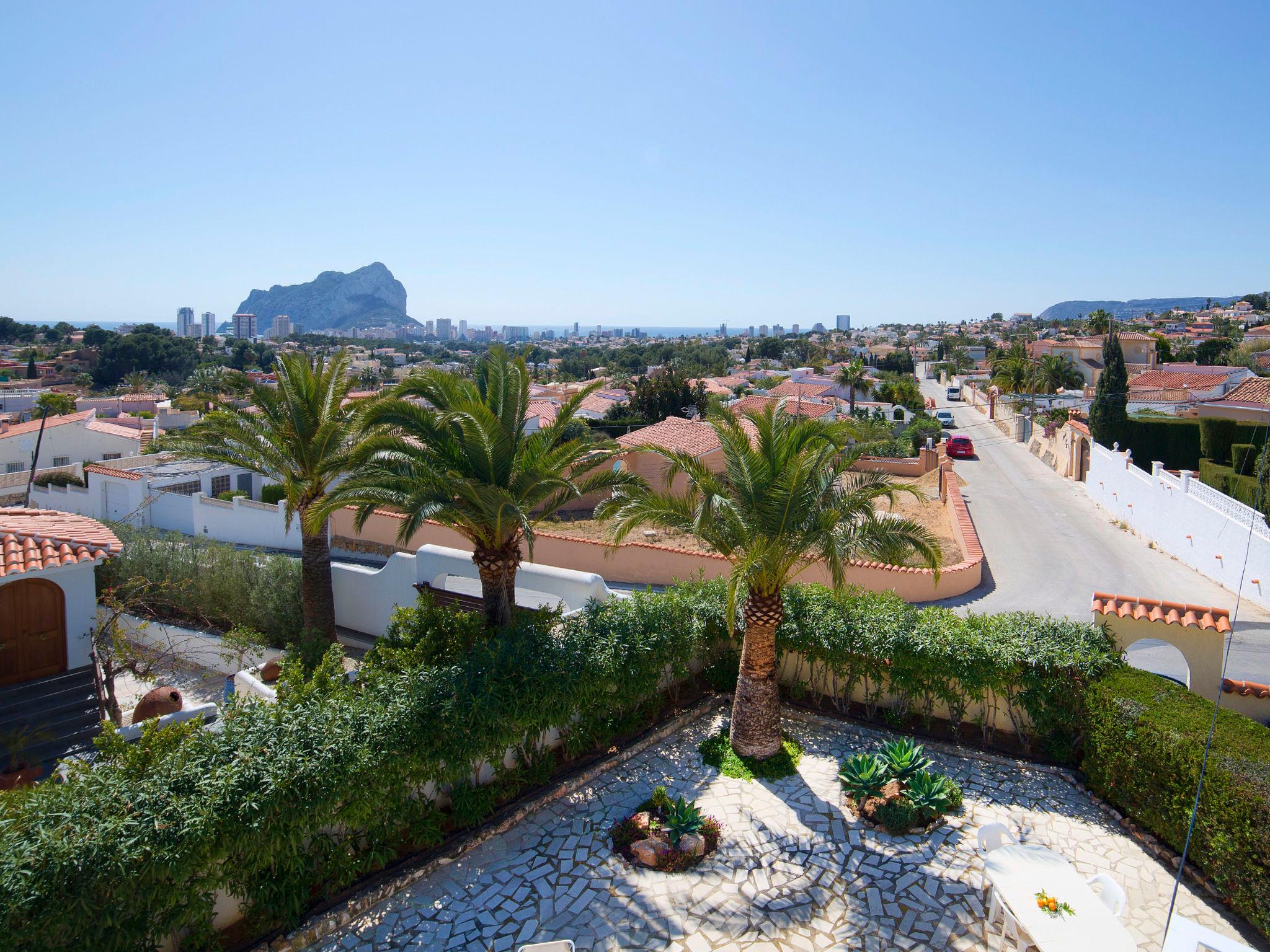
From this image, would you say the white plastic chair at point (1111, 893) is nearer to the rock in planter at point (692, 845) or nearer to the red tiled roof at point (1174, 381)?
the rock in planter at point (692, 845)

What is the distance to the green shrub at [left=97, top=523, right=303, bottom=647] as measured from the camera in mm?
16031

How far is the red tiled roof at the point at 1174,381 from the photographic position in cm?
4878

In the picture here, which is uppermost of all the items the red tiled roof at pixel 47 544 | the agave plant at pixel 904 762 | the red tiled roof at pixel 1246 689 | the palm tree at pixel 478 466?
the palm tree at pixel 478 466

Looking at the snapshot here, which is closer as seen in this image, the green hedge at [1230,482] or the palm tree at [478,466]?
the palm tree at [478,466]

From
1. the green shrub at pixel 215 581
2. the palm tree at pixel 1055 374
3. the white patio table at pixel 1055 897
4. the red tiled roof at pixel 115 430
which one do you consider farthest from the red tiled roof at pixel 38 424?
the palm tree at pixel 1055 374

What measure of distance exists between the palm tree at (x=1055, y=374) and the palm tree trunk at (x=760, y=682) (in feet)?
166

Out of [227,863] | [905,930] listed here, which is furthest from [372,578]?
[905,930]

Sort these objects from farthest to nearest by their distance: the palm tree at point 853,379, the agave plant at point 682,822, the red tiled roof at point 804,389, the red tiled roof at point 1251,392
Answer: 1. the red tiled roof at point 804,389
2. the palm tree at point 853,379
3. the red tiled roof at point 1251,392
4. the agave plant at point 682,822

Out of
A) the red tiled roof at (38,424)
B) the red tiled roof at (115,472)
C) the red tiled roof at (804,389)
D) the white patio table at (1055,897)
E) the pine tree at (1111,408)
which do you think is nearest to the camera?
the white patio table at (1055,897)

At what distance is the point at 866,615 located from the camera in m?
11.0

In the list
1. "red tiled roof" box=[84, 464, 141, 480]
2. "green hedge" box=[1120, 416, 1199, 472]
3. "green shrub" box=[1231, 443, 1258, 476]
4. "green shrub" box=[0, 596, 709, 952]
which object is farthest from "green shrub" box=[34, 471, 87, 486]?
"green hedge" box=[1120, 416, 1199, 472]

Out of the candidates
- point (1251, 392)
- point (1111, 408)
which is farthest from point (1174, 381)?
point (1111, 408)

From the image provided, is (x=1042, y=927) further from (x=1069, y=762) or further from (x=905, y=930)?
(x=1069, y=762)

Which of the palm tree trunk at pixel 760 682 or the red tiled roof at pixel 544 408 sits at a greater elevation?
the red tiled roof at pixel 544 408
